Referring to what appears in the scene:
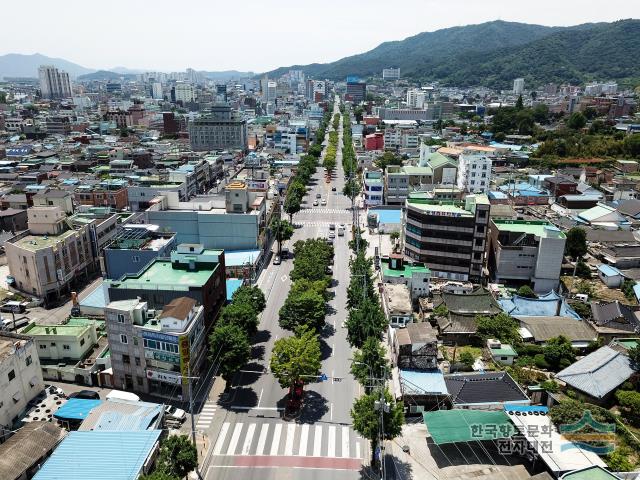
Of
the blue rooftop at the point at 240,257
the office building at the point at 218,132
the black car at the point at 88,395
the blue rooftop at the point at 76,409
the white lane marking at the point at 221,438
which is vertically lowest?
the white lane marking at the point at 221,438

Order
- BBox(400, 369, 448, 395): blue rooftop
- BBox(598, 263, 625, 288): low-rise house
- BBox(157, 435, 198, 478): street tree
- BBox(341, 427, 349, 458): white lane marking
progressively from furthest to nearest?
BBox(598, 263, 625, 288): low-rise house, BBox(400, 369, 448, 395): blue rooftop, BBox(341, 427, 349, 458): white lane marking, BBox(157, 435, 198, 478): street tree

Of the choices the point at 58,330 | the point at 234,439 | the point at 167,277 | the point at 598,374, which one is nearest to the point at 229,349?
the point at 234,439

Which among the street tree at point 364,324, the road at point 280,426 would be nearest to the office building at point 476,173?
the street tree at point 364,324

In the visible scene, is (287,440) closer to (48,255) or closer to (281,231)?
(48,255)

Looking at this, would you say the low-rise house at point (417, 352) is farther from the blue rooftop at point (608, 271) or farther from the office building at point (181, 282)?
the blue rooftop at point (608, 271)

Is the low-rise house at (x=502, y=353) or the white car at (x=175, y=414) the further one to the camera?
the low-rise house at (x=502, y=353)

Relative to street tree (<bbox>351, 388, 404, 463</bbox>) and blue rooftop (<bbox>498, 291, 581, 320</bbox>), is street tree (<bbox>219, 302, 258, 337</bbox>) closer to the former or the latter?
street tree (<bbox>351, 388, 404, 463</bbox>)

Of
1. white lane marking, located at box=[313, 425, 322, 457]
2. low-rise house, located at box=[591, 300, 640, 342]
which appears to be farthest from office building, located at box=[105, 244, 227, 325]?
low-rise house, located at box=[591, 300, 640, 342]
